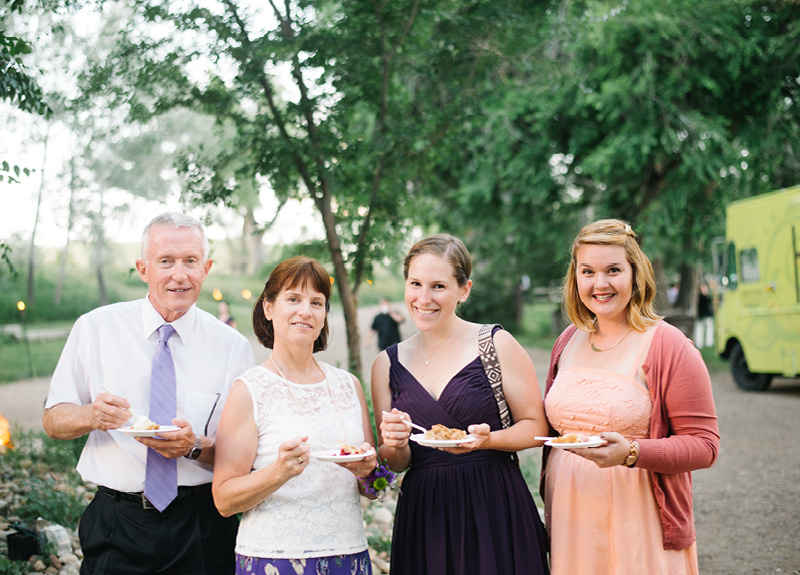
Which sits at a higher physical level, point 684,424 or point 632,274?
point 632,274

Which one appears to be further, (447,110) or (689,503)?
(447,110)

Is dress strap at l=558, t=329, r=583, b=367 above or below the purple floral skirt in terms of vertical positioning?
above

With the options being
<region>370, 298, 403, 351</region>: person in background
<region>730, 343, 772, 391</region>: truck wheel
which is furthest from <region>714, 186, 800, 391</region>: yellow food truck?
<region>370, 298, 403, 351</region>: person in background

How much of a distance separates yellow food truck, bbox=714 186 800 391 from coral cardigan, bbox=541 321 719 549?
34.1ft

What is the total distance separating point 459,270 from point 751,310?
455 inches

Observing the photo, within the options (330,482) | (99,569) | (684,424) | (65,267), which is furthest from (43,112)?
(65,267)

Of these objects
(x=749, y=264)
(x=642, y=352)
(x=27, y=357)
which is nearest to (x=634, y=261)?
(x=642, y=352)

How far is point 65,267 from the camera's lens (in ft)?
61.3

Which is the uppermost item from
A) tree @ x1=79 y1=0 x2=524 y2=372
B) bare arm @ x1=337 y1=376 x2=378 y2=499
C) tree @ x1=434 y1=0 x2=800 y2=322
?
tree @ x1=434 y1=0 x2=800 y2=322

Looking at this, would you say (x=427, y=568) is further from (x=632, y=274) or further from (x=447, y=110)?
(x=447, y=110)

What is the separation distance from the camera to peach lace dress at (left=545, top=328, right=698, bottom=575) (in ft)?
8.72

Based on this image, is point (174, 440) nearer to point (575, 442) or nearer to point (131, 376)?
point (131, 376)

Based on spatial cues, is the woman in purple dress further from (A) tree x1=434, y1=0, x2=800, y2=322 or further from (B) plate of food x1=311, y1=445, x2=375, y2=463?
(A) tree x1=434, y1=0, x2=800, y2=322

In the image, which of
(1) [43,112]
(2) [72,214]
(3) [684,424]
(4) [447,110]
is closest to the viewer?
(3) [684,424]
